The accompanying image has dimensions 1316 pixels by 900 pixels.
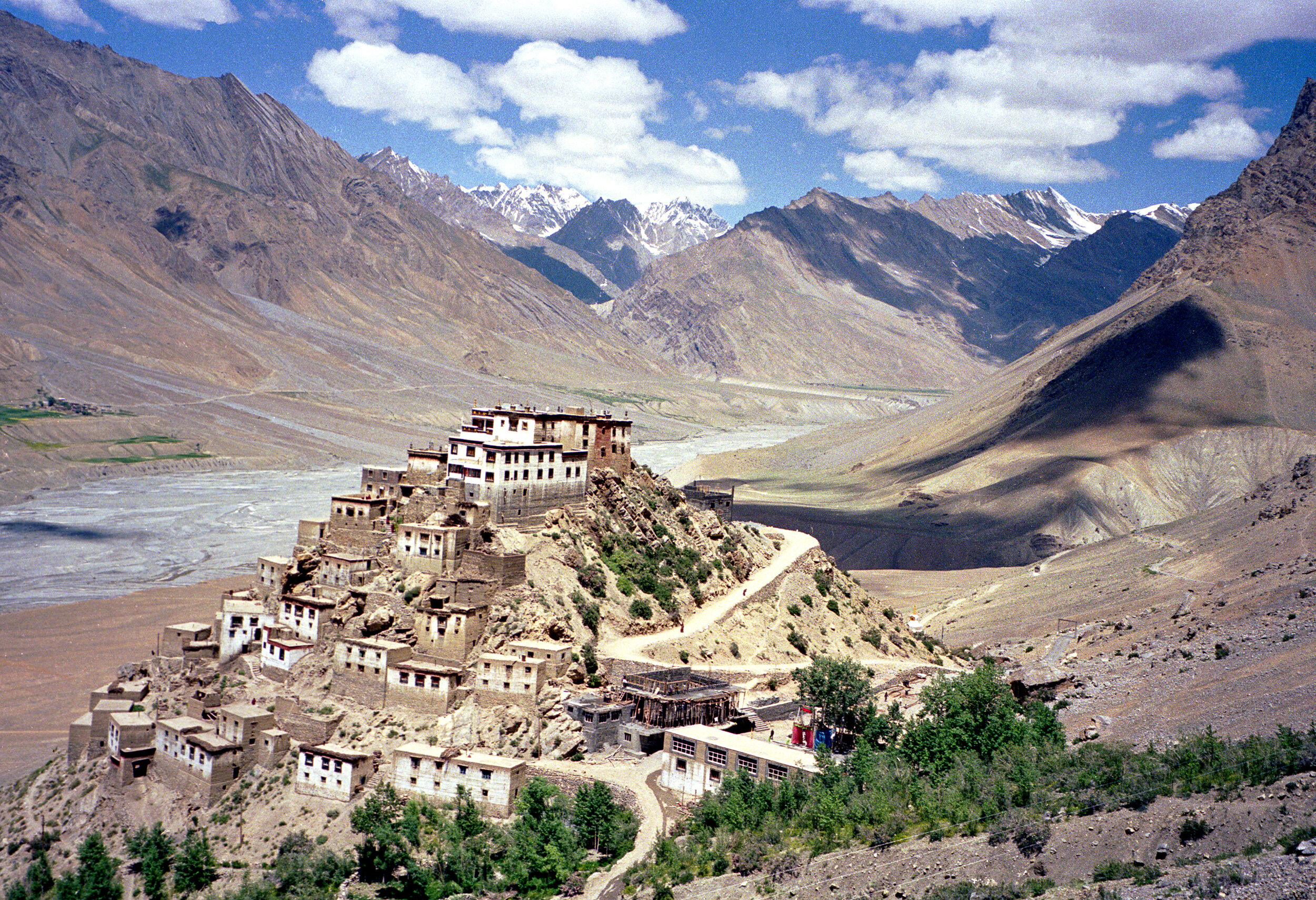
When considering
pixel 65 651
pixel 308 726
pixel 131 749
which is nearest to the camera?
pixel 308 726

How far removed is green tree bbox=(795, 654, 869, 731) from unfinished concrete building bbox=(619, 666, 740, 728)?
2687mm

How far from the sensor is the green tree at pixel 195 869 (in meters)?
36.1

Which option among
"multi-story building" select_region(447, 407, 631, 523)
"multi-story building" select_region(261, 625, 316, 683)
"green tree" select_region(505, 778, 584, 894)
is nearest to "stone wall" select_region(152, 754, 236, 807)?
"multi-story building" select_region(261, 625, 316, 683)

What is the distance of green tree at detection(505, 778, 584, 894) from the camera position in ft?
106

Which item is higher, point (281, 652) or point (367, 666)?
point (281, 652)

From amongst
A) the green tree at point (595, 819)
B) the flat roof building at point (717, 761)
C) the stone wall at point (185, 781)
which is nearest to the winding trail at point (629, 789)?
the flat roof building at point (717, 761)

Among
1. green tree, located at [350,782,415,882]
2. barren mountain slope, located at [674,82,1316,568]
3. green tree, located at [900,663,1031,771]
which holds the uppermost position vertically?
barren mountain slope, located at [674,82,1316,568]

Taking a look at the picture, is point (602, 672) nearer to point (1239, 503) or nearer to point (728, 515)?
point (728, 515)

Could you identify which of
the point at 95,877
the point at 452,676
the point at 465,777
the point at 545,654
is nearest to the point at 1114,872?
the point at 465,777

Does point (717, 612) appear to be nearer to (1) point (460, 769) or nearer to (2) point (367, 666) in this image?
(2) point (367, 666)

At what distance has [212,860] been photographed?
36.8 meters

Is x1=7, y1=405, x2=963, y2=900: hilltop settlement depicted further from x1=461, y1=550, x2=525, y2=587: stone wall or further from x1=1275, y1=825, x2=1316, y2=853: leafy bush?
x1=1275, y1=825, x2=1316, y2=853: leafy bush

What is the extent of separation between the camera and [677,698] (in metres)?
39.8

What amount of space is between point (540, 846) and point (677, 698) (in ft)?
27.4
